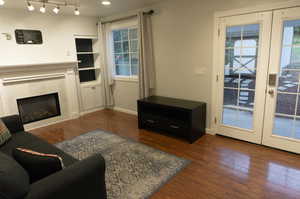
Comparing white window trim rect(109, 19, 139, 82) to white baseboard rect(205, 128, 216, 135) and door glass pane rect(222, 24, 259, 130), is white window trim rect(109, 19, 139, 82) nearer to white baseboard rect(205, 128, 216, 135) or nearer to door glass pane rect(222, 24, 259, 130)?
white baseboard rect(205, 128, 216, 135)

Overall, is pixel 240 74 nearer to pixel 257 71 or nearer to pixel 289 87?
pixel 257 71

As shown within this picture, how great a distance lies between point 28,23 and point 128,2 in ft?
6.80

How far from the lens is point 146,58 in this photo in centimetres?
425

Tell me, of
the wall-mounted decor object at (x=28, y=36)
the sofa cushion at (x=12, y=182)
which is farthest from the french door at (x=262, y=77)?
the wall-mounted decor object at (x=28, y=36)

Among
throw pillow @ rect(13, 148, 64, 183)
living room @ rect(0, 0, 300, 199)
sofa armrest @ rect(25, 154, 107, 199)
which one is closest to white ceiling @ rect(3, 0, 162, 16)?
living room @ rect(0, 0, 300, 199)

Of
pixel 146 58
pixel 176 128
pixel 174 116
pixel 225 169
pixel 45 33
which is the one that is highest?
pixel 45 33

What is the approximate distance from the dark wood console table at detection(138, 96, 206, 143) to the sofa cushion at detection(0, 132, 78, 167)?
6.20 ft

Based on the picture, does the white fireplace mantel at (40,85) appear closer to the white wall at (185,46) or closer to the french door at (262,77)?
the white wall at (185,46)

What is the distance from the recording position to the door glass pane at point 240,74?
3014 millimetres

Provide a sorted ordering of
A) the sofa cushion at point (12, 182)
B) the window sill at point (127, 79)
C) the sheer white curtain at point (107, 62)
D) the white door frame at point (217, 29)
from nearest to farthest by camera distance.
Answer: the sofa cushion at point (12, 182)
the white door frame at point (217, 29)
the window sill at point (127, 79)
the sheer white curtain at point (107, 62)

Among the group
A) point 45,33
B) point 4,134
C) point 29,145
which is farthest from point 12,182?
point 45,33

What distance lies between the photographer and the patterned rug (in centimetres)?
225

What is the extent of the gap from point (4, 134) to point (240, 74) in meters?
3.44

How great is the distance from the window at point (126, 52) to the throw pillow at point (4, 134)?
2900 millimetres
